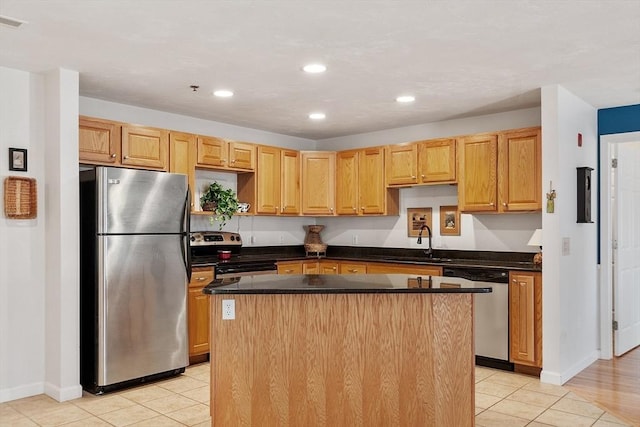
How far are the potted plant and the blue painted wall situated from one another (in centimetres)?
380

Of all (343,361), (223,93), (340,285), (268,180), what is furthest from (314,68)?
(268,180)

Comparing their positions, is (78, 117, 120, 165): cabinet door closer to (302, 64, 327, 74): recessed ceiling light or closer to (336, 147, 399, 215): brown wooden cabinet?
(302, 64, 327, 74): recessed ceiling light

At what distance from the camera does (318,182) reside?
21.4 feet

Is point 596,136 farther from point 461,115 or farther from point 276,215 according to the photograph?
point 276,215

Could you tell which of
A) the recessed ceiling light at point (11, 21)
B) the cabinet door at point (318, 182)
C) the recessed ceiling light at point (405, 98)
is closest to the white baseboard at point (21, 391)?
the recessed ceiling light at point (11, 21)

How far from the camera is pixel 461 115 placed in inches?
220

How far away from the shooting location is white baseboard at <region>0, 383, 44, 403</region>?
399 cm

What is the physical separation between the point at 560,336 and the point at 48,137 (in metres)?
4.47

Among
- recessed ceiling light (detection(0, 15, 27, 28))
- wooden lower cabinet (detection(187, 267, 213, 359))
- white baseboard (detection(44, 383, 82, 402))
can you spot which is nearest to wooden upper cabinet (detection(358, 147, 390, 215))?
wooden lower cabinet (detection(187, 267, 213, 359))

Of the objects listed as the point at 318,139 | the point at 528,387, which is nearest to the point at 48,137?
the point at 318,139

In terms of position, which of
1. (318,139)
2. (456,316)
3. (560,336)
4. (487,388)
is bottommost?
(487,388)

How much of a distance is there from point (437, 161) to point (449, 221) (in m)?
0.72

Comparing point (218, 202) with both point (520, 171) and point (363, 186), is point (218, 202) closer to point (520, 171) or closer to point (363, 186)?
point (363, 186)

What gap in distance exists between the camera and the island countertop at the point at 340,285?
2893 mm
